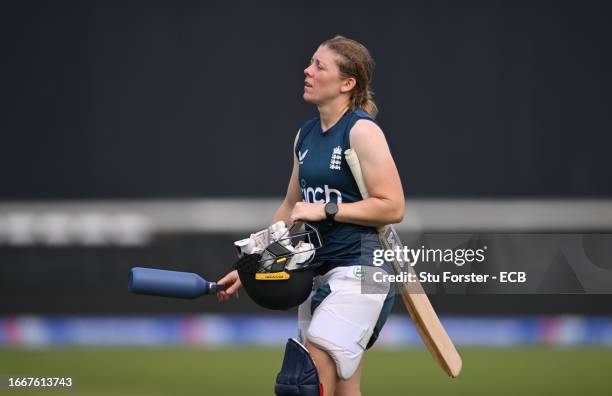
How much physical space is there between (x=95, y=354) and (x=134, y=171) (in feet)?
5.26

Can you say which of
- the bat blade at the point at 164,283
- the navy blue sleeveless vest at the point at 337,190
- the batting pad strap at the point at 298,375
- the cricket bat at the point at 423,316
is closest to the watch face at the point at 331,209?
the navy blue sleeveless vest at the point at 337,190

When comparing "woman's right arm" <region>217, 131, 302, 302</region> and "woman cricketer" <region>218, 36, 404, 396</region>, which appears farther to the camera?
"woman's right arm" <region>217, 131, 302, 302</region>

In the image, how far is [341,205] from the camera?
13.2 feet

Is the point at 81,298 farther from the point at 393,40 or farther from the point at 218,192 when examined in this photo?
the point at 393,40

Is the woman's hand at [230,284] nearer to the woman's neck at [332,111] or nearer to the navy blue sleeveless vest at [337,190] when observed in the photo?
the navy blue sleeveless vest at [337,190]

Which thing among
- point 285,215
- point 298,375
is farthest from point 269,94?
point 298,375

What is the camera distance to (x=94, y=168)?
8461 millimetres

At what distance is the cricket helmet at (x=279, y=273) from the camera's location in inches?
159

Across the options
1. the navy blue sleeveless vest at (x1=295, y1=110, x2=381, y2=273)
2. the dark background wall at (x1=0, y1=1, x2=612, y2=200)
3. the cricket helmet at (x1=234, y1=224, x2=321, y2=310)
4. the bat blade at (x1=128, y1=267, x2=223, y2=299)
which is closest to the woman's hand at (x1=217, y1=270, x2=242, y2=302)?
the bat blade at (x1=128, y1=267, x2=223, y2=299)

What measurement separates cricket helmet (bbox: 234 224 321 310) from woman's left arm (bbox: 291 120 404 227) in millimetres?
149

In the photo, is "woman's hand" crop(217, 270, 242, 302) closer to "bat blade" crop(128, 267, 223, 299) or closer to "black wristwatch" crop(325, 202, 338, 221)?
"bat blade" crop(128, 267, 223, 299)

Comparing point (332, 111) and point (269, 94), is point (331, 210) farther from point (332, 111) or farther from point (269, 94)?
point (269, 94)

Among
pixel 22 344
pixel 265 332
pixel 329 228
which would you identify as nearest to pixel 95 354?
pixel 22 344

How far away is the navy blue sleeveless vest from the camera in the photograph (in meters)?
4.14
